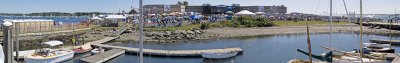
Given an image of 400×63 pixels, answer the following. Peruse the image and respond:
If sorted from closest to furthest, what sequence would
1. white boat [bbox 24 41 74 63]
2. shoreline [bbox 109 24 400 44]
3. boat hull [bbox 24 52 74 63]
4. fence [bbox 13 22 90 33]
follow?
boat hull [bbox 24 52 74 63], white boat [bbox 24 41 74 63], fence [bbox 13 22 90 33], shoreline [bbox 109 24 400 44]

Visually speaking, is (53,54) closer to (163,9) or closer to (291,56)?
(291,56)

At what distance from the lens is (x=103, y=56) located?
42.1m

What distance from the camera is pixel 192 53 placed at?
44.5m

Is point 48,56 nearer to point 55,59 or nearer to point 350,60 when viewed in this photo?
point 55,59

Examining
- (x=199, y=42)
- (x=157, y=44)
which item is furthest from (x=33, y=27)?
(x=199, y=42)

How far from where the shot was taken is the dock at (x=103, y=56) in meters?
39.2

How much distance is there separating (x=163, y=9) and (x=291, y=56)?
11519 cm

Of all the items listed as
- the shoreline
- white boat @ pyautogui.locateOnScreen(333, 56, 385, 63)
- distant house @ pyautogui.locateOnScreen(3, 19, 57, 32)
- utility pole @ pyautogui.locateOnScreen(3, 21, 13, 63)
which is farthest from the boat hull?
distant house @ pyautogui.locateOnScreen(3, 19, 57, 32)

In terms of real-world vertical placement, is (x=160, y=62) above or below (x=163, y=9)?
below

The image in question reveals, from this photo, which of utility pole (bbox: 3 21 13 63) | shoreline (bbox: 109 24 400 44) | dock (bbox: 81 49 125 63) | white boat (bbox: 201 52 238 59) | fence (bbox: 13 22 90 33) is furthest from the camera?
shoreline (bbox: 109 24 400 44)

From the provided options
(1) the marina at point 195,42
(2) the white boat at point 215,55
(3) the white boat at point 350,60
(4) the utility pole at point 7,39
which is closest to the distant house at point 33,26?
(1) the marina at point 195,42

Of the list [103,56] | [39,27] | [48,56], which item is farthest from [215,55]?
[39,27]

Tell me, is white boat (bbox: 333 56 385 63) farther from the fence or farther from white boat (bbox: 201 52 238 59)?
the fence

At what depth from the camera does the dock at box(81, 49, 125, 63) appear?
39.2 meters
